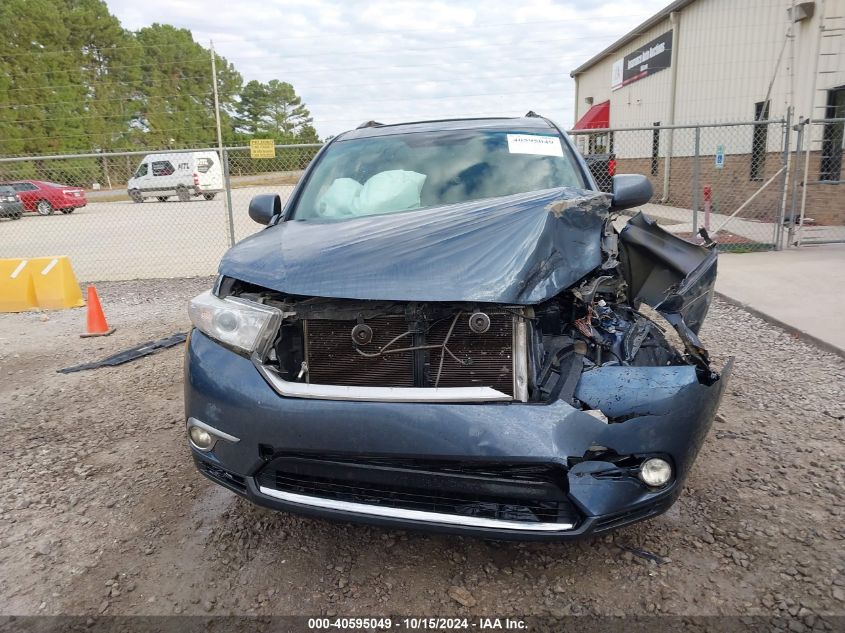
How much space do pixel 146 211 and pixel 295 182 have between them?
12417mm

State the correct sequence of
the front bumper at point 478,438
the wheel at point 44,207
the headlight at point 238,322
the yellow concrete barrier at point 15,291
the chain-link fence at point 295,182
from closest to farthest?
1. the front bumper at point 478,438
2. the headlight at point 238,322
3. the yellow concrete barrier at point 15,291
4. the chain-link fence at point 295,182
5. the wheel at point 44,207

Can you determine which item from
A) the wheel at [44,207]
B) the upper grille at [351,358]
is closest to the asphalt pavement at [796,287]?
the upper grille at [351,358]

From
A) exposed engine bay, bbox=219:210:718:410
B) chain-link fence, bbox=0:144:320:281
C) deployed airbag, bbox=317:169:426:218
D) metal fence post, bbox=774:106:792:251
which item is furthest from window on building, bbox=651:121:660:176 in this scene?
exposed engine bay, bbox=219:210:718:410

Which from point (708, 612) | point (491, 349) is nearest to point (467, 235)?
point (491, 349)

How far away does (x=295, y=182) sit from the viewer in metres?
7.99

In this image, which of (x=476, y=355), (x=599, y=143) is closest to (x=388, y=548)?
(x=476, y=355)

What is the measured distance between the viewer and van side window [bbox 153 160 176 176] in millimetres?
24422

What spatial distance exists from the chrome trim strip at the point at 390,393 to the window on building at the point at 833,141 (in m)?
12.2

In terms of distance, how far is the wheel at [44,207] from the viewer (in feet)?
73.1

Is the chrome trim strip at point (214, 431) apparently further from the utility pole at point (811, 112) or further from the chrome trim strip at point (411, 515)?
the utility pole at point (811, 112)

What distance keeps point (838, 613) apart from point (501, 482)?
4.25 feet

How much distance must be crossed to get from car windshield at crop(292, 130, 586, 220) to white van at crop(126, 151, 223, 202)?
21.0 m

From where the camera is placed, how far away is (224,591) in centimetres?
229

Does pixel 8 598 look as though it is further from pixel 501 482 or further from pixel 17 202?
pixel 17 202
